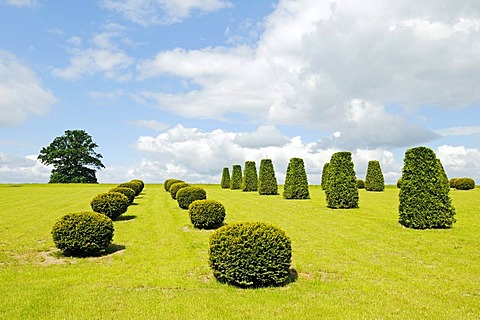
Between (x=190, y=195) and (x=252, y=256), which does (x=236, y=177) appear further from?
(x=252, y=256)

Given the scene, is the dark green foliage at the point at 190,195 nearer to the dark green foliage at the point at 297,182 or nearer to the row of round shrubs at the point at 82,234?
the dark green foliage at the point at 297,182

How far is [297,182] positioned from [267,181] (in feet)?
22.4

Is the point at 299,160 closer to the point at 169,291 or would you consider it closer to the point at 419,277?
the point at 419,277

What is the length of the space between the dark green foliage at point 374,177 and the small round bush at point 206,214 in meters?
34.1

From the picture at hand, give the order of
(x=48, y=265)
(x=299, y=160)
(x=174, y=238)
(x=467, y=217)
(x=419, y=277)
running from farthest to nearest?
1. (x=299, y=160)
2. (x=467, y=217)
3. (x=174, y=238)
4. (x=48, y=265)
5. (x=419, y=277)

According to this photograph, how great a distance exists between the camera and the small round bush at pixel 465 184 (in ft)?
156

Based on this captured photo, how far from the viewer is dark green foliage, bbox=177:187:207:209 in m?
24.8

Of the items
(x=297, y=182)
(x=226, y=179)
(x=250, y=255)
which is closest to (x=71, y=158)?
(x=226, y=179)

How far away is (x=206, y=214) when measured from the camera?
55.9ft

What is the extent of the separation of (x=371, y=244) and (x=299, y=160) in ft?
67.6

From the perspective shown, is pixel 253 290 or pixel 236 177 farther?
pixel 236 177

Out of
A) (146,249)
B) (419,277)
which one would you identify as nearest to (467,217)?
(419,277)

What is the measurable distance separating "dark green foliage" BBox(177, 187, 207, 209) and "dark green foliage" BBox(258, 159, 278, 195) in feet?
51.8

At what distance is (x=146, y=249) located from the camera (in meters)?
13.7
